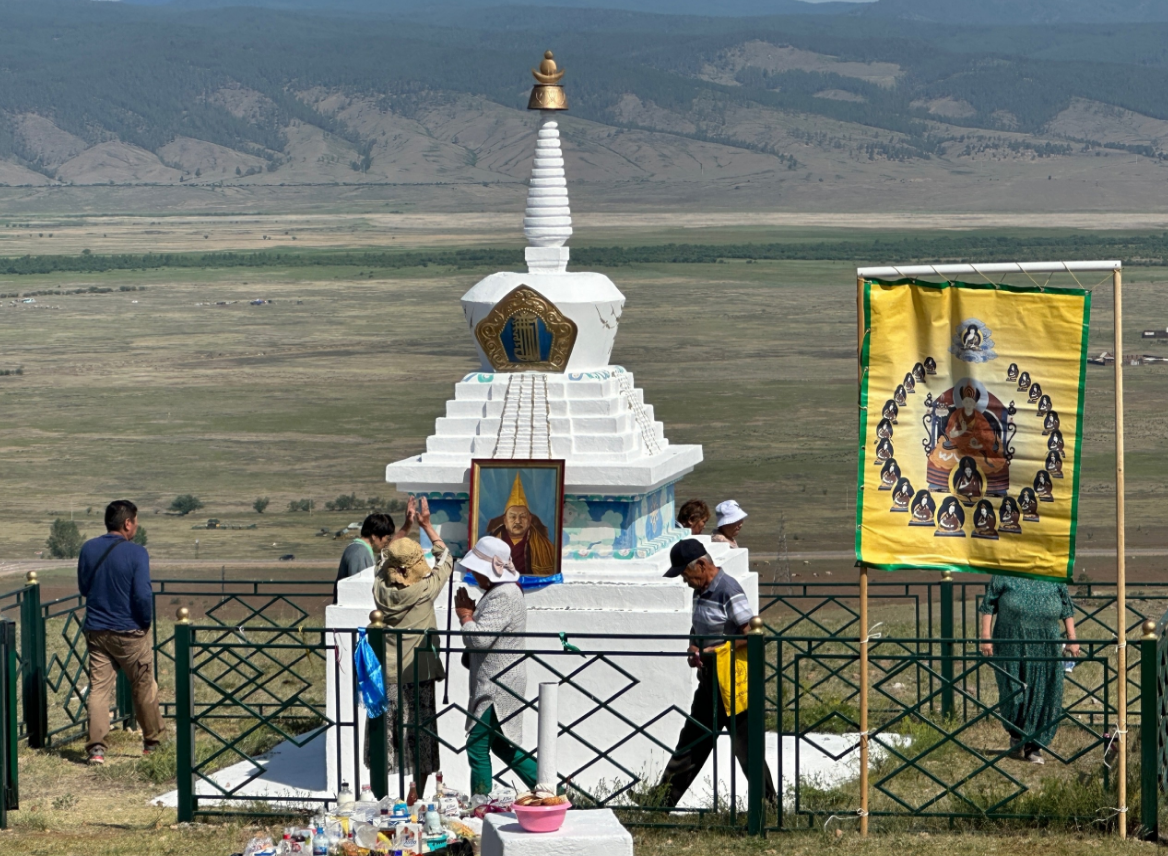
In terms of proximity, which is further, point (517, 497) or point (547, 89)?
point (547, 89)

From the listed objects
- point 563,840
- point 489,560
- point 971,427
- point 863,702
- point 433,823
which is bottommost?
point 433,823

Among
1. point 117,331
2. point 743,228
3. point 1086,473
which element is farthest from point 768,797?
point 743,228

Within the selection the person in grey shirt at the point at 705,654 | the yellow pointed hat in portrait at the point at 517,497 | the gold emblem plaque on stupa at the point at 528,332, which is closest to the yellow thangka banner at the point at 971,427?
the person in grey shirt at the point at 705,654

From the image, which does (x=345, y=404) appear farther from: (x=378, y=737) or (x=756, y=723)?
(x=756, y=723)

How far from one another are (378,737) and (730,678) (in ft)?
5.31

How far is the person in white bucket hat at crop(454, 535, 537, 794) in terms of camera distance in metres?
8.34

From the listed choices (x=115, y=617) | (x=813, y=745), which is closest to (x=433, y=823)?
(x=813, y=745)

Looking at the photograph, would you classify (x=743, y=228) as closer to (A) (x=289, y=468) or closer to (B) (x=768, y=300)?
(B) (x=768, y=300)

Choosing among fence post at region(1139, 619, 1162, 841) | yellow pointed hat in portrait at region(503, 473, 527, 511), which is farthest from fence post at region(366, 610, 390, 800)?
fence post at region(1139, 619, 1162, 841)

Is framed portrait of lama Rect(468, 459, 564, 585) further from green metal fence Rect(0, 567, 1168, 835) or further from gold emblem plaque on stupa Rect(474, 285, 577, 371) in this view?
gold emblem plaque on stupa Rect(474, 285, 577, 371)

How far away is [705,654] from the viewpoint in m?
8.16

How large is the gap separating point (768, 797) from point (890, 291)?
239cm

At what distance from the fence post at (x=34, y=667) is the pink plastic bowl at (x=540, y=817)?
173 inches

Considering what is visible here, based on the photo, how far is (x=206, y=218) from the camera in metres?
168
